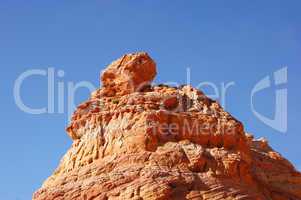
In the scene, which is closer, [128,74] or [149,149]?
[149,149]

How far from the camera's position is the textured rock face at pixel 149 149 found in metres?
39.1

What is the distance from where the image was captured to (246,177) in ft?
139

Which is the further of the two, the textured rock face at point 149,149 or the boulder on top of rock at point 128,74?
the boulder on top of rock at point 128,74

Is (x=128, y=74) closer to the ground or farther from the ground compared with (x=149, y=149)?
farther from the ground

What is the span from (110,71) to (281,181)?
605 inches

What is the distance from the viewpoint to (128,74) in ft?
156

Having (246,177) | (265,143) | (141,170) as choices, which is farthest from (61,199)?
(265,143)

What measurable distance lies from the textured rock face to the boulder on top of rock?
2.8 inches

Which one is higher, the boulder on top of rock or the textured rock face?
the boulder on top of rock

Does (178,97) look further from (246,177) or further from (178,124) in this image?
(246,177)

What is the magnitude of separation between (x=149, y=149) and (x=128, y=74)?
27.1ft

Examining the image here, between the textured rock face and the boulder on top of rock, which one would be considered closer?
the textured rock face

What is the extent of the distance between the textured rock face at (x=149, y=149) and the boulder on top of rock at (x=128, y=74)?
0.23ft

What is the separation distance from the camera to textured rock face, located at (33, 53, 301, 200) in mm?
39094
